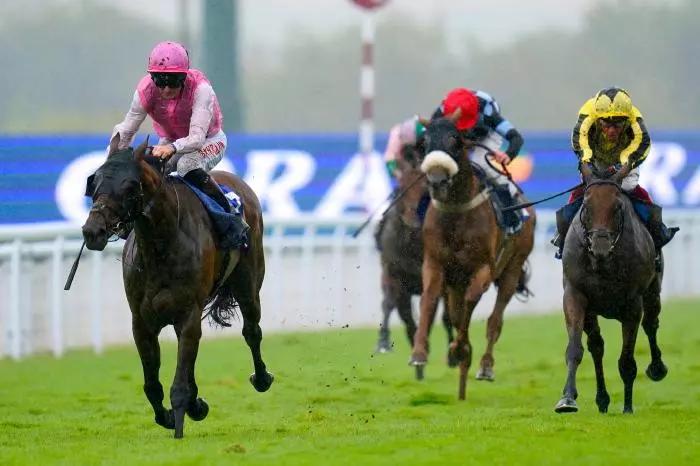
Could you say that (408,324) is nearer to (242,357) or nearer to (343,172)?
(242,357)

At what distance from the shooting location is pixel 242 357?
1303 cm

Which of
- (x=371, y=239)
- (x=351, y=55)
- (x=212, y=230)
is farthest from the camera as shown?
(x=351, y=55)

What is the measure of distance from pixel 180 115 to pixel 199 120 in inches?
8.8

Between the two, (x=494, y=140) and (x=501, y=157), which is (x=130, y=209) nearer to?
(x=501, y=157)

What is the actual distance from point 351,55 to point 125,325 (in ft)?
34.1

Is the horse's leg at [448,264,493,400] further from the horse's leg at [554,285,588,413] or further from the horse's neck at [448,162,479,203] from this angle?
the horse's leg at [554,285,588,413]

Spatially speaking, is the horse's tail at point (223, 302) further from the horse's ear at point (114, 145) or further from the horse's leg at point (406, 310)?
the horse's leg at point (406, 310)

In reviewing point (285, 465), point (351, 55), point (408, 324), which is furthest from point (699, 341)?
point (351, 55)

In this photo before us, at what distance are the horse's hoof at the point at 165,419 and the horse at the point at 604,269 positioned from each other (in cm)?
196

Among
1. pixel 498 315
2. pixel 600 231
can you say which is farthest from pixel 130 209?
pixel 498 315

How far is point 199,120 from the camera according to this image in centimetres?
817

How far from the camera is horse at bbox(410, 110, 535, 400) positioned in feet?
32.4

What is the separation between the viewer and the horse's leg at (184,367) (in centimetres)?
764

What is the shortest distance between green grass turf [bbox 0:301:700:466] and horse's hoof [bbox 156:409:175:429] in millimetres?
102
